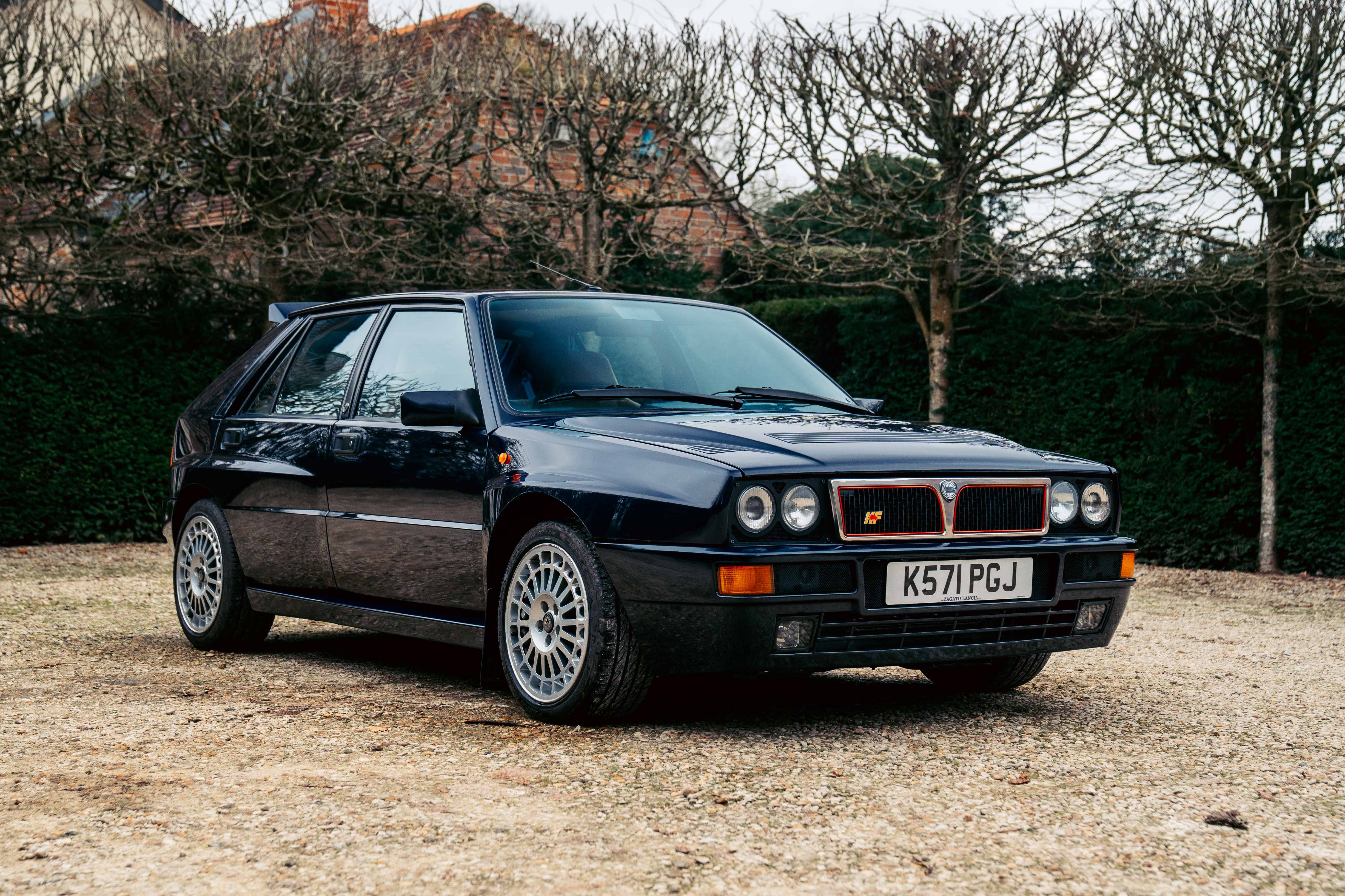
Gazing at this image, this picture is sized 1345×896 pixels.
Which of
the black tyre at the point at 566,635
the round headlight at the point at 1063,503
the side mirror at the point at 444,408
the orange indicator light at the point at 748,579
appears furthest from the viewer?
the side mirror at the point at 444,408

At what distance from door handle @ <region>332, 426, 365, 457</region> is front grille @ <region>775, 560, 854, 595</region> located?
2201mm

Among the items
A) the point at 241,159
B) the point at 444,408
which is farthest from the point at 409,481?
the point at 241,159

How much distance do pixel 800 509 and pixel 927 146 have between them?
903 centimetres

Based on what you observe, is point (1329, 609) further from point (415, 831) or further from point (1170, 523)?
point (415, 831)

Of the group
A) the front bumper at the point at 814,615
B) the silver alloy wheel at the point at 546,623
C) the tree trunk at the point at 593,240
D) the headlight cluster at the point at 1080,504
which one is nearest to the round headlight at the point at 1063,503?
the headlight cluster at the point at 1080,504

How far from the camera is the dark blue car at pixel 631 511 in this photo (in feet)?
15.4

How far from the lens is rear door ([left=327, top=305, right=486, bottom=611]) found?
556 centimetres

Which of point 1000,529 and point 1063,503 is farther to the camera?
point 1063,503

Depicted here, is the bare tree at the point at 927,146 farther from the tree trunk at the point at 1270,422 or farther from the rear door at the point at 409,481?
the rear door at the point at 409,481

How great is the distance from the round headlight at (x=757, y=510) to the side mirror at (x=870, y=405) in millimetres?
1651

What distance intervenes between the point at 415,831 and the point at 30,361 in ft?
34.4

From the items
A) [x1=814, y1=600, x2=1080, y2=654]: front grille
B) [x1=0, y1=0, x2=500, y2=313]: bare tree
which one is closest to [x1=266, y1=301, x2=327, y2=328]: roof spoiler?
[x1=814, y1=600, x2=1080, y2=654]: front grille

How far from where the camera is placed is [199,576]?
23.7 feet

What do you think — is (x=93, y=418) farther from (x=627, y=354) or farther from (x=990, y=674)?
(x=990, y=674)
